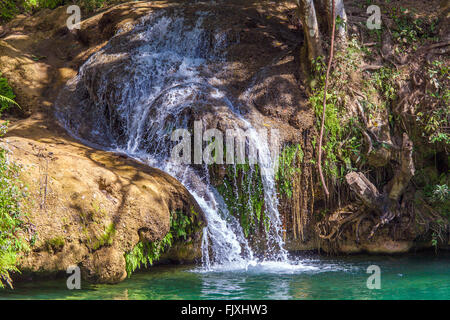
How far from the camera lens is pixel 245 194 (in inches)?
322

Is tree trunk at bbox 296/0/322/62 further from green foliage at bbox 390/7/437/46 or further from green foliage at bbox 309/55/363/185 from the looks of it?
green foliage at bbox 390/7/437/46

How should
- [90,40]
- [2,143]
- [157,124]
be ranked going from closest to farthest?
[2,143], [157,124], [90,40]

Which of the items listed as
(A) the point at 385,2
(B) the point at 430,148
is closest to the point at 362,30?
(A) the point at 385,2

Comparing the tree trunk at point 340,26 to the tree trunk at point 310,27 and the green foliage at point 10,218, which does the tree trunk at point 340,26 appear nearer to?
the tree trunk at point 310,27

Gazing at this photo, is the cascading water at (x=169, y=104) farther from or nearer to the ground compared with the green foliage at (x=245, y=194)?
farther from the ground

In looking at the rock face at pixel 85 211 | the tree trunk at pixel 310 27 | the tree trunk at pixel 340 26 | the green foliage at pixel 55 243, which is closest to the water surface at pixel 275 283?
the rock face at pixel 85 211

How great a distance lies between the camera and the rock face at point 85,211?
5.88 metres

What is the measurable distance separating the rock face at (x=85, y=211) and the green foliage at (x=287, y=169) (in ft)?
6.98

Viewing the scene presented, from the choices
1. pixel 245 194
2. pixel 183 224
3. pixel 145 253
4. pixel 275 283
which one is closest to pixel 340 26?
pixel 245 194

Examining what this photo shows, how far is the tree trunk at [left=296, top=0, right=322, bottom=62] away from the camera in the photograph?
894cm

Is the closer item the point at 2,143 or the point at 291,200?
the point at 2,143
